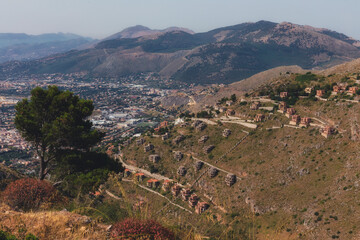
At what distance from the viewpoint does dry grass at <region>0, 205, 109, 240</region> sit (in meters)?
9.10

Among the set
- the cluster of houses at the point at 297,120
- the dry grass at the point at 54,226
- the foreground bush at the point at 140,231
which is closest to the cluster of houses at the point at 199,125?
the cluster of houses at the point at 297,120

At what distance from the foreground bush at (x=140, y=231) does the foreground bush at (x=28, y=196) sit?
7.05 meters

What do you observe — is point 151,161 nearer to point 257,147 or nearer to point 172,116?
point 257,147

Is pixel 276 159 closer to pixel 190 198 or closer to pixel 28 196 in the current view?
pixel 190 198

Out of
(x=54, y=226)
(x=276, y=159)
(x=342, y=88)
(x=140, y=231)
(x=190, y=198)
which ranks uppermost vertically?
(x=140, y=231)

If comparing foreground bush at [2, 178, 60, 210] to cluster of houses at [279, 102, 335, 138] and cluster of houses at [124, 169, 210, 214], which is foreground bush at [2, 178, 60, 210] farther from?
cluster of houses at [279, 102, 335, 138]

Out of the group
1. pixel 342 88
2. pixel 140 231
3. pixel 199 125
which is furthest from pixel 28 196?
pixel 342 88

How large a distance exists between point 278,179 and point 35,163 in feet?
274

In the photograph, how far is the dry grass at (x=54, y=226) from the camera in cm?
910

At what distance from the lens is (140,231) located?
8359 mm

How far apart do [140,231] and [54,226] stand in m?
3.40

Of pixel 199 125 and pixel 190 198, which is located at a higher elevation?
pixel 199 125

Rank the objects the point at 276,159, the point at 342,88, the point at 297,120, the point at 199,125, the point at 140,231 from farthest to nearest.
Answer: the point at 199,125, the point at 342,88, the point at 297,120, the point at 276,159, the point at 140,231

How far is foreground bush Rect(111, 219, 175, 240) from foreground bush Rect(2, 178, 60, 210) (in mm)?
7046
